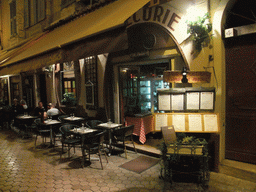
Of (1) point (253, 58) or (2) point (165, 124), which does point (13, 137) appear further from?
(1) point (253, 58)

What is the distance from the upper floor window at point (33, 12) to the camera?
416 inches

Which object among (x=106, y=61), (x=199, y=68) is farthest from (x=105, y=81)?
(x=199, y=68)

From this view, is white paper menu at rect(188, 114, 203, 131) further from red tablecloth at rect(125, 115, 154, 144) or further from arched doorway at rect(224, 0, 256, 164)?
red tablecloth at rect(125, 115, 154, 144)

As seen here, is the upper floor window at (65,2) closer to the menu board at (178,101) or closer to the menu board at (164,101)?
the menu board at (164,101)

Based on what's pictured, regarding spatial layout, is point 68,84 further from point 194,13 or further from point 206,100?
point 206,100

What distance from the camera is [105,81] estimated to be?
6.71m

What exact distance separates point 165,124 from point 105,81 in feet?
10.5

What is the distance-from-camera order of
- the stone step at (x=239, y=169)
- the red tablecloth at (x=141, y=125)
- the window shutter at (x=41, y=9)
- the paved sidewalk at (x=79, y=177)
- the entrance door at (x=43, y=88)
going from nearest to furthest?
the paved sidewalk at (x=79, y=177)
the stone step at (x=239, y=169)
the red tablecloth at (x=141, y=125)
the window shutter at (x=41, y=9)
the entrance door at (x=43, y=88)

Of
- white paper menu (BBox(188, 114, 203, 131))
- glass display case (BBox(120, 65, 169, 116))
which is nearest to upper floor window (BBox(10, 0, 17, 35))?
glass display case (BBox(120, 65, 169, 116))

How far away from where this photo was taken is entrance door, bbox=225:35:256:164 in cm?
417

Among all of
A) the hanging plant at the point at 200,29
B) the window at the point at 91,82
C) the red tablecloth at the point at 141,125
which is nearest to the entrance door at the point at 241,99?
the hanging plant at the point at 200,29

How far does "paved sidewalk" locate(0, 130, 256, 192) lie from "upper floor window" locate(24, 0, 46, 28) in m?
8.06

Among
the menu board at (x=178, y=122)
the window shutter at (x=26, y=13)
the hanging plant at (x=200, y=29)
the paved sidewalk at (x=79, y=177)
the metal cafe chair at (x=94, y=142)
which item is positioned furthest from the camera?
the window shutter at (x=26, y=13)

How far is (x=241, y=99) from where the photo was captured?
14.1 ft
